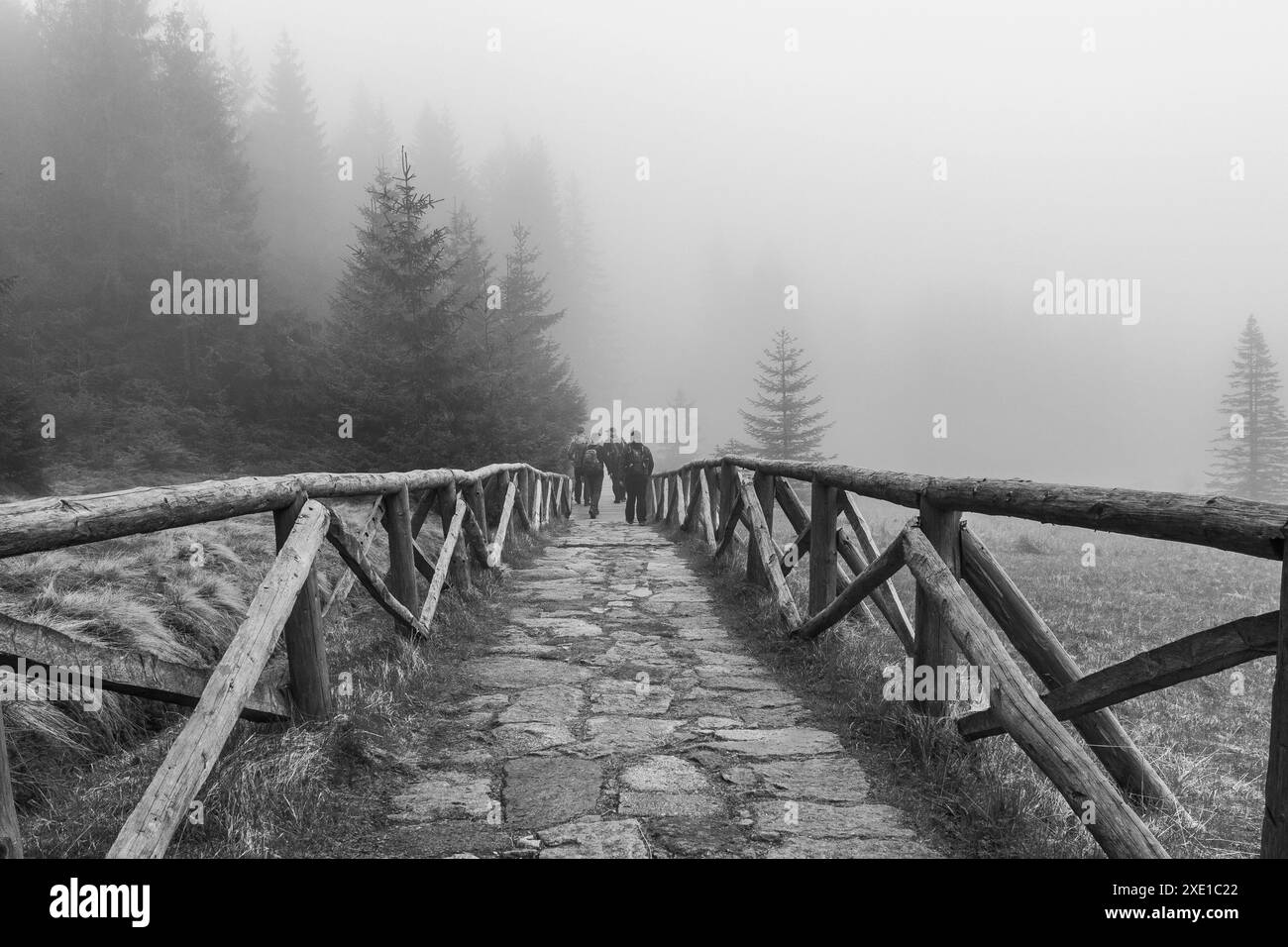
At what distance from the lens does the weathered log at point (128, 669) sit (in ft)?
8.65

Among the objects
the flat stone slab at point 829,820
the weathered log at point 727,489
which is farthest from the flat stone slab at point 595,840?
the weathered log at point 727,489

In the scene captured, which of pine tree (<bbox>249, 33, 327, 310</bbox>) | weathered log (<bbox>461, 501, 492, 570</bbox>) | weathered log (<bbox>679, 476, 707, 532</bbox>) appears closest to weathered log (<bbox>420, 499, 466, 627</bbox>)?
weathered log (<bbox>461, 501, 492, 570</bbox>)

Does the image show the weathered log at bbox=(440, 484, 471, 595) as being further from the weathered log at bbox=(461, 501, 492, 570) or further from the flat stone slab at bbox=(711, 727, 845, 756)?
A: the flat stone slab at bbox=(711, 727, 845, 756)

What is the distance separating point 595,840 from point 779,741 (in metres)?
1.31

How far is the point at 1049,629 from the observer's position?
3.76 meters

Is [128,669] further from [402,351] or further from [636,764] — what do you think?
[402,351]

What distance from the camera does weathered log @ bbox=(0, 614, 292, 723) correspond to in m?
2.64

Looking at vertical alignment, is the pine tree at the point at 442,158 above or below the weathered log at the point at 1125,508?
above

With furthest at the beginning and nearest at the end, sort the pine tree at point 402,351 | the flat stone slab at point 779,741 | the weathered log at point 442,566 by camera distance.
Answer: the pine tree at point 402,351
the weathered log at point 442,566
the flat stone slab at point 779,741

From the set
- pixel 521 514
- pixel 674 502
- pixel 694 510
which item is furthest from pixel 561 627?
pixel 674 502

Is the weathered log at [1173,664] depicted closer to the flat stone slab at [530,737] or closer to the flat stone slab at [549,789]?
the flat stone slab at [549,789]

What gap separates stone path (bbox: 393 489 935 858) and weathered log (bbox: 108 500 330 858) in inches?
32.8

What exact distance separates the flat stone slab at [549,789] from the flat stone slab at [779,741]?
72 centimetres
